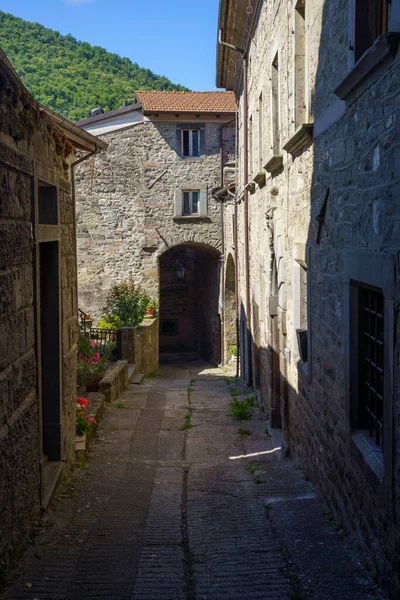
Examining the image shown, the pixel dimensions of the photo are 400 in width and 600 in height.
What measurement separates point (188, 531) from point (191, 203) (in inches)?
657

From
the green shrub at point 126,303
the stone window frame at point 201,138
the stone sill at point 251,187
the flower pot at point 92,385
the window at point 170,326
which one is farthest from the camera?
the window at point 170,326

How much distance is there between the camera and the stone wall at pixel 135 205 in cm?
2067

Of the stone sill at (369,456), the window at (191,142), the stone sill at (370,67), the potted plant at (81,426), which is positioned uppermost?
the window at (191,142)

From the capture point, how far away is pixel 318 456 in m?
5.77

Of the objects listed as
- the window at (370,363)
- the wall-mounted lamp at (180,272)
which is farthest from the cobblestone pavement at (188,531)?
the wall-mounted lamp at (180,272)

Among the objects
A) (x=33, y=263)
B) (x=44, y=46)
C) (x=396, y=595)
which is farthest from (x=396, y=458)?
(x=44, y=46)

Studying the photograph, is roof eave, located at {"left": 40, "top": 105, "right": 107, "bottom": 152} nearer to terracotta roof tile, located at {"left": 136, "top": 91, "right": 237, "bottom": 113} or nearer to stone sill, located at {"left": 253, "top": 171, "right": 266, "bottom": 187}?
stone sill, located at {"left": 253, "top": 171, "right": 266, "bottom": 187}

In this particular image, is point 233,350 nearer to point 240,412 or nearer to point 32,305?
point 240,412

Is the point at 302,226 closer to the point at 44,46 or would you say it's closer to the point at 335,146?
the point at 335,146

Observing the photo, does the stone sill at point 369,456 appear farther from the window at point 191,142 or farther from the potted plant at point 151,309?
the window at point 191,142

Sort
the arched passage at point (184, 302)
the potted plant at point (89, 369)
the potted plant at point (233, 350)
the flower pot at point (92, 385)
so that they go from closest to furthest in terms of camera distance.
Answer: the potted plant at point (89, 369), the flower pot at point (92, 385), the potted plant at point (233, 350), the arched passage at point (184, 302)

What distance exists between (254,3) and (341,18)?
6.72 meters

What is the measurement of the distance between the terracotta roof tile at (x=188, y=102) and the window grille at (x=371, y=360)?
16552 millimetres

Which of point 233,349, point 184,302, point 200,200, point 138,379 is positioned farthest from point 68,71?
point 138,379
